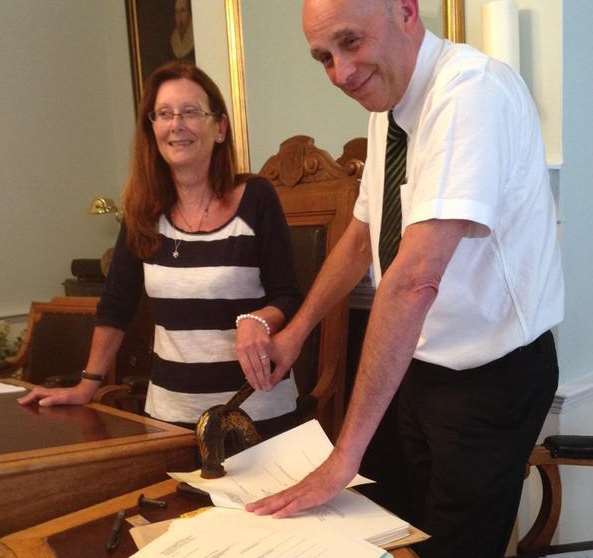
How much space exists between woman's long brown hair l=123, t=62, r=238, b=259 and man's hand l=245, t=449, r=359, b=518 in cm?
77

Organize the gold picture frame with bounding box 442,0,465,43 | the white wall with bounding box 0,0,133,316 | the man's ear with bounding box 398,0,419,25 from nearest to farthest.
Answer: the man's ear with bounding box 398,0,419,25 → the gold picture frame with bounding box 442,0,465,43 → the white wall with bounding box 0,0,133,316

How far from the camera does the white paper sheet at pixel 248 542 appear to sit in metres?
0.74

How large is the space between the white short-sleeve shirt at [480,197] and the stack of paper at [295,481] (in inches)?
10.2

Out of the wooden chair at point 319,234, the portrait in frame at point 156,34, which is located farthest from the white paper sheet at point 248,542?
the portrait in frame at point 156,34

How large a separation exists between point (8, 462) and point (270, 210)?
79 centimetres

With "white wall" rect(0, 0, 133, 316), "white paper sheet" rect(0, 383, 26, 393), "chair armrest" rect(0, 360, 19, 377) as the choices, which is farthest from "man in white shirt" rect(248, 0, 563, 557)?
"white wall" rect(0, 0, 133, 316)

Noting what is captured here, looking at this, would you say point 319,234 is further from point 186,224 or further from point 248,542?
point 248,542

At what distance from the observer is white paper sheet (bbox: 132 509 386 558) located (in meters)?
0.74

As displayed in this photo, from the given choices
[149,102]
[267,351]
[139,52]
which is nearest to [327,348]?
[267,351]

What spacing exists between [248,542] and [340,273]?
655 millimetres

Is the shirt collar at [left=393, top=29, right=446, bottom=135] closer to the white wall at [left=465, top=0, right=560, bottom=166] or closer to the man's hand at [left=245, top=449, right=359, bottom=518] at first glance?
the man's hand at [left=245, top=449, right=359, bottom=518]

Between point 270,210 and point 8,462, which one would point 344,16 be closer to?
point 270,210

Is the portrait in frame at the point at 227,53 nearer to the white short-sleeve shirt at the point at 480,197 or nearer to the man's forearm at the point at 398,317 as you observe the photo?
the white short-sleeve shirt at the point at 480,197

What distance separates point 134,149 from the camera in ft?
5.18
